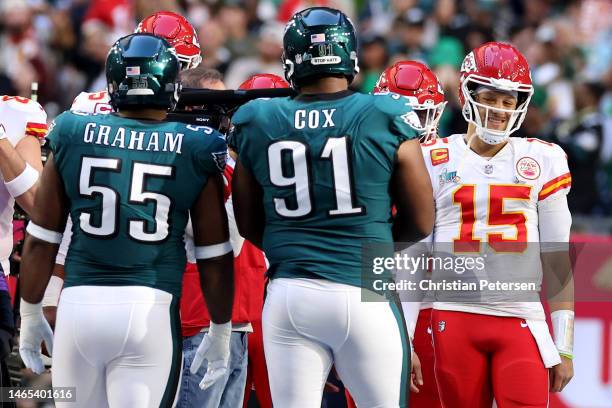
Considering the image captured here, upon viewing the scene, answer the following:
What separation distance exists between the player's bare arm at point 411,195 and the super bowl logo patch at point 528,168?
2.71ft

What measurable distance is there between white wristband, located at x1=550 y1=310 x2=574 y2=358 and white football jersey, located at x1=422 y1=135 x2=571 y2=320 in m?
0.08

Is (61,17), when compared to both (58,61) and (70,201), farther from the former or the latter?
(70,201)

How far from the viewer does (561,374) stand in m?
5.26

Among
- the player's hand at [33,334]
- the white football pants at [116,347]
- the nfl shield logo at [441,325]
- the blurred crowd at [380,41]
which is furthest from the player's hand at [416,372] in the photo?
the blurred crowd at [380,41]

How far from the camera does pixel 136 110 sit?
15.0 ft

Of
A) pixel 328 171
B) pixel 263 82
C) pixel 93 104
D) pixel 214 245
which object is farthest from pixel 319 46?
pixel 263 82

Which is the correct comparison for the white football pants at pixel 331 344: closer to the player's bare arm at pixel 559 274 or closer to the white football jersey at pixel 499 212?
the white football jersey at pixel 499 212

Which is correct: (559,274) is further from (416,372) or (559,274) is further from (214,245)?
(214,245)

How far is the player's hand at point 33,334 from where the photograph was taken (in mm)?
4727

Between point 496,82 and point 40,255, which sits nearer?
point 40,255

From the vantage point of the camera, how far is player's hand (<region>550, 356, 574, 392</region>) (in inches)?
207

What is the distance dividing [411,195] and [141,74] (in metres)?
1.07

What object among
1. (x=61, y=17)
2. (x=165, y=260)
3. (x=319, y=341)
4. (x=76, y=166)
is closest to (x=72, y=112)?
(x=76, y=166)

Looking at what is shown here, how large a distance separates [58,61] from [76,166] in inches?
327
